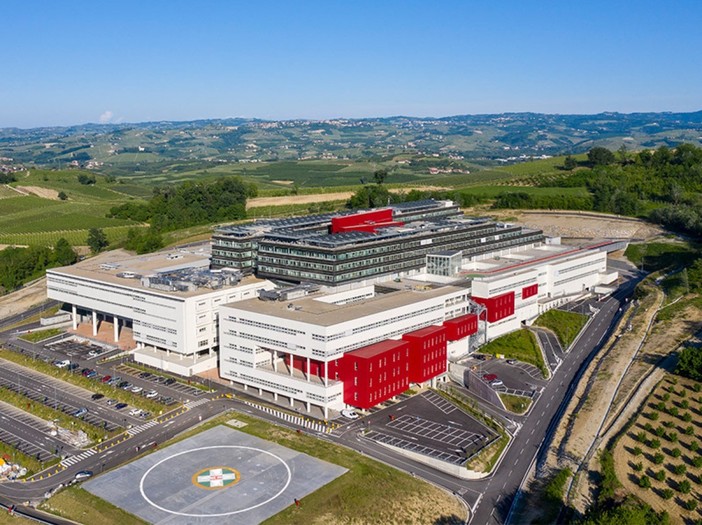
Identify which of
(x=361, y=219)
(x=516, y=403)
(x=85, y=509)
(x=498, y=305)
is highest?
(x=361, y=219)

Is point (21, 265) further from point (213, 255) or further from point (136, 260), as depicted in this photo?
point (213, 255)

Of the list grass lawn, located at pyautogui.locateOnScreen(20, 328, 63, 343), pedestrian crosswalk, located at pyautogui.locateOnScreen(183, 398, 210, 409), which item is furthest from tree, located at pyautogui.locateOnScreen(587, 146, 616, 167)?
pedestrian crosswalk, located at pyautogui.locateOnScreen(183, 398, 210, 409)

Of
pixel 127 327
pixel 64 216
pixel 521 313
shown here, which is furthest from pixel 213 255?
pixel 64 216

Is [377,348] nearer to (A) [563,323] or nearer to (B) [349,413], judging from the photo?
(B) [349,413]

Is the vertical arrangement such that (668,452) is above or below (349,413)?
above

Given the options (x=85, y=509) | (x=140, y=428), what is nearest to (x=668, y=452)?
(x=85, y=509)

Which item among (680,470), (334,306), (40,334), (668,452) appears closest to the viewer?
(680,470)
